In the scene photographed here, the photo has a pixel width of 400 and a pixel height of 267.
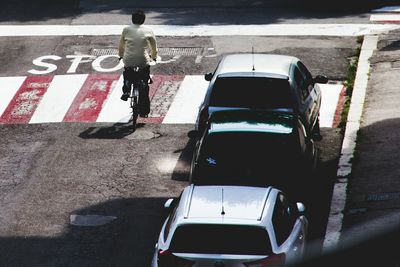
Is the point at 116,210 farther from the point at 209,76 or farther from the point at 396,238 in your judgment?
the point at 396,238

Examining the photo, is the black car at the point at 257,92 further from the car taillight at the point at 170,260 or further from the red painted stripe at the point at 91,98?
the car taillight at the point at 170,260

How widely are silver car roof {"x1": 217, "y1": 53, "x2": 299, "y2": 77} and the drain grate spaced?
2379 mm

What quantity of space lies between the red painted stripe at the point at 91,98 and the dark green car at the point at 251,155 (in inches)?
231

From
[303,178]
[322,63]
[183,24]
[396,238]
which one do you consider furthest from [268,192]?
[183,24]

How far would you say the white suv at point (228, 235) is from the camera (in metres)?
7.34

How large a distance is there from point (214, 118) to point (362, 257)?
1050cm

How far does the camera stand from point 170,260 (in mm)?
7480

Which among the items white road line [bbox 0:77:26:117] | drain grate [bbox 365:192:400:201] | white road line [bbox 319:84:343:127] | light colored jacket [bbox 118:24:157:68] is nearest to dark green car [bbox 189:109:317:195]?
drain grate [bbox 365:192:400:201]

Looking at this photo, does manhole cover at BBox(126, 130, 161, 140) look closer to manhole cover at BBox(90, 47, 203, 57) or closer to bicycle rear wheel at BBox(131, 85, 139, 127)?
bicycle rear wheel at BBox(131, 85, 139, 127)

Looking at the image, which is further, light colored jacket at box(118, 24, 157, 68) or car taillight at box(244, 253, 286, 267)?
light colored jacket at box(118, 24, 157, 68)

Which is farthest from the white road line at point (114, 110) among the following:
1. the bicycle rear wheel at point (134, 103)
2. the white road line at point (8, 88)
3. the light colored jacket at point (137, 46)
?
the white road line at point (8, 88)

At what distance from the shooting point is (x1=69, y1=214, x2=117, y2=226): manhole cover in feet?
36.4

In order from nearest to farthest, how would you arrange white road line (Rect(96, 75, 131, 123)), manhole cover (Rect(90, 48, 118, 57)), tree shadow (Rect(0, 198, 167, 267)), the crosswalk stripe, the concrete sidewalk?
tree shadow (Rect(0, 198, 167, 267))
the concrete sidewalk
white road line (Rect(96, 75, 131, 123))
manhole cover (Rect(90, 48, 118, 57))
the crosswalk stripe

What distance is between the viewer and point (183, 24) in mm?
23000
